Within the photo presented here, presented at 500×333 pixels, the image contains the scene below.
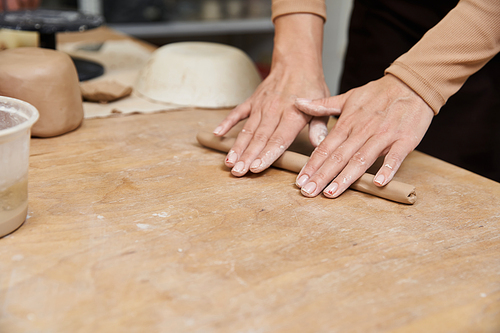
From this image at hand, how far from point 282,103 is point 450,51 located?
13.0 inches

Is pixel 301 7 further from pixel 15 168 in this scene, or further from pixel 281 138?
pixel 15 168

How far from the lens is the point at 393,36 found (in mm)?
1190

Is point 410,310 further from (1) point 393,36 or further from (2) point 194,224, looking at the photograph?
(1) point 393,36

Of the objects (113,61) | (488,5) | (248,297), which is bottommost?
(113,61)

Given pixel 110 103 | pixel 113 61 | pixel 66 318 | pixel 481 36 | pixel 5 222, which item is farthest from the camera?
pixel 113 61

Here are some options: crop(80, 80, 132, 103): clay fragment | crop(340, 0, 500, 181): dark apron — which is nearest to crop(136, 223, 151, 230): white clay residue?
crop(80, 80, 132, 103): clay fragment

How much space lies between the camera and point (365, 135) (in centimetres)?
76

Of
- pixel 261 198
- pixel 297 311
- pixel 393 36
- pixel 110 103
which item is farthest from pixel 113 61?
pixel 297 311

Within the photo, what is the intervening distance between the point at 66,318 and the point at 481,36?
0.82m

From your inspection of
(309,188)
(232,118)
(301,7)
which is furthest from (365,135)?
(301,7)

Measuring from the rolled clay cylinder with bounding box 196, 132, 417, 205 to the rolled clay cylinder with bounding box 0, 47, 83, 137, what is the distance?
29 centimetres

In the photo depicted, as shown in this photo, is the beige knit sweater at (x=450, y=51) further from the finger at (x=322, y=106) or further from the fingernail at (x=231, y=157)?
the fingernail at (x=231, y=157)

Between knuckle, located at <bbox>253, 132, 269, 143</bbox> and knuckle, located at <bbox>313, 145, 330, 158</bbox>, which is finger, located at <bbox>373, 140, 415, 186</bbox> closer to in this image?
knuckle, located at <bbox>313, 145, 330, 158</bbox>

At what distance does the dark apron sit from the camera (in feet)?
3.59
